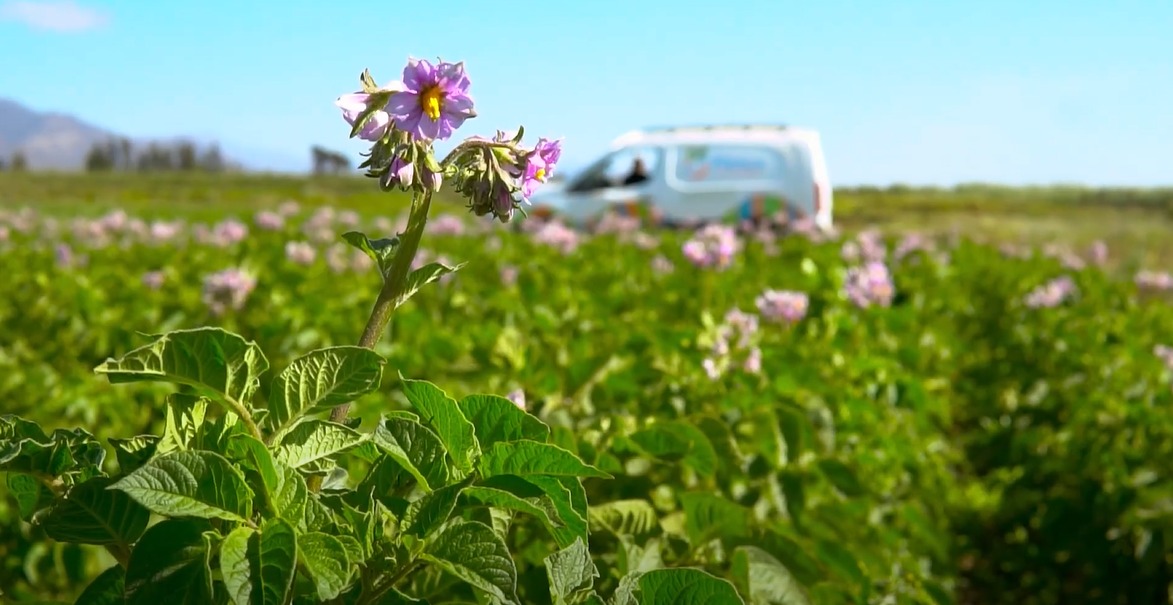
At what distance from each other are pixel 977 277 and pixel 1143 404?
6.41 meters

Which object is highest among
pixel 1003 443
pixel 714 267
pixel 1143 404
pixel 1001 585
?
pixel 714 267

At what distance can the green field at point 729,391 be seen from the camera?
1725 millimetres

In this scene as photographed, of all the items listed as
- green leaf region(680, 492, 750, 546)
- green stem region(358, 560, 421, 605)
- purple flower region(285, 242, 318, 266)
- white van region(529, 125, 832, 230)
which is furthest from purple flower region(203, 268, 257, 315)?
white van region(529, 125, 832, 230)

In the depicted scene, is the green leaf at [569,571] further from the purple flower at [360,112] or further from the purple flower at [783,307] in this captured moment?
the purple flower at [783,307]

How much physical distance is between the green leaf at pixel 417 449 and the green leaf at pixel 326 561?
10 centimetres

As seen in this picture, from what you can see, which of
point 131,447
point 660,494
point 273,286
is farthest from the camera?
point 273,286

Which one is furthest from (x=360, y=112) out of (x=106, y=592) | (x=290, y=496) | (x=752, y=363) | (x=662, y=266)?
(x=662, y=266)

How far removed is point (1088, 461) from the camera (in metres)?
4.31

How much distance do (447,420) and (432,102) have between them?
11.0 inches

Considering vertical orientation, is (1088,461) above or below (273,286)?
below

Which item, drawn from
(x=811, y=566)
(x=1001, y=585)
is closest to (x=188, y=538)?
(x=811, y=566)

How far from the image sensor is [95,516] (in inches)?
36.8

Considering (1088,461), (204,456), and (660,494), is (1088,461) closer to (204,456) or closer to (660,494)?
(660,494)

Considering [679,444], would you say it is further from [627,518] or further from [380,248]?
[380,248]
